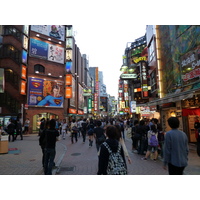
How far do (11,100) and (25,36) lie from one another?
9781 millimetres

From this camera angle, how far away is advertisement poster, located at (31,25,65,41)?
26.5 meters

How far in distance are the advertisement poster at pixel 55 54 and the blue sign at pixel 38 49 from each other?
2.46 feet

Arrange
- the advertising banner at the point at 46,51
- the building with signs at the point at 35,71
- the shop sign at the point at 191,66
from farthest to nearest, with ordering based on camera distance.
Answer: the advertising banner at the point at 46,51 → the building with signs at the point at 35,71 → the shop sign at the point at 191,66

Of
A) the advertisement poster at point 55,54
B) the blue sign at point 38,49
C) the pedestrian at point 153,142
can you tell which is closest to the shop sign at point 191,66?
the pedestrian at point 153,142

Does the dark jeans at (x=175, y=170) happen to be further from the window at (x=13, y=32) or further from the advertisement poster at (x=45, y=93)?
the window at (x=13, y=32)

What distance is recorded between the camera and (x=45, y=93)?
2595 cm

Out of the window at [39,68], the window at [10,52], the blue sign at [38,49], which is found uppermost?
the blue sign at [38,49]

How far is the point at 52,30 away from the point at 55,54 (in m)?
4.34

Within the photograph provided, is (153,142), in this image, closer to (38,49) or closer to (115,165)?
(115,165)

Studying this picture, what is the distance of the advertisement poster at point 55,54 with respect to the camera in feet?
90.6

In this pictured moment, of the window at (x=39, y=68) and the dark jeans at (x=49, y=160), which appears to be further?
the window at (x=39, y=68)

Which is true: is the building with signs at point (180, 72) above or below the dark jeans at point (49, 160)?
above

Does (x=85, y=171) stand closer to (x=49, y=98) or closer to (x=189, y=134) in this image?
(x=189, y=134)

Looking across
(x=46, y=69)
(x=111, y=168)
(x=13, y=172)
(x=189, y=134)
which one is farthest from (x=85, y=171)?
(x=46, y=69)
